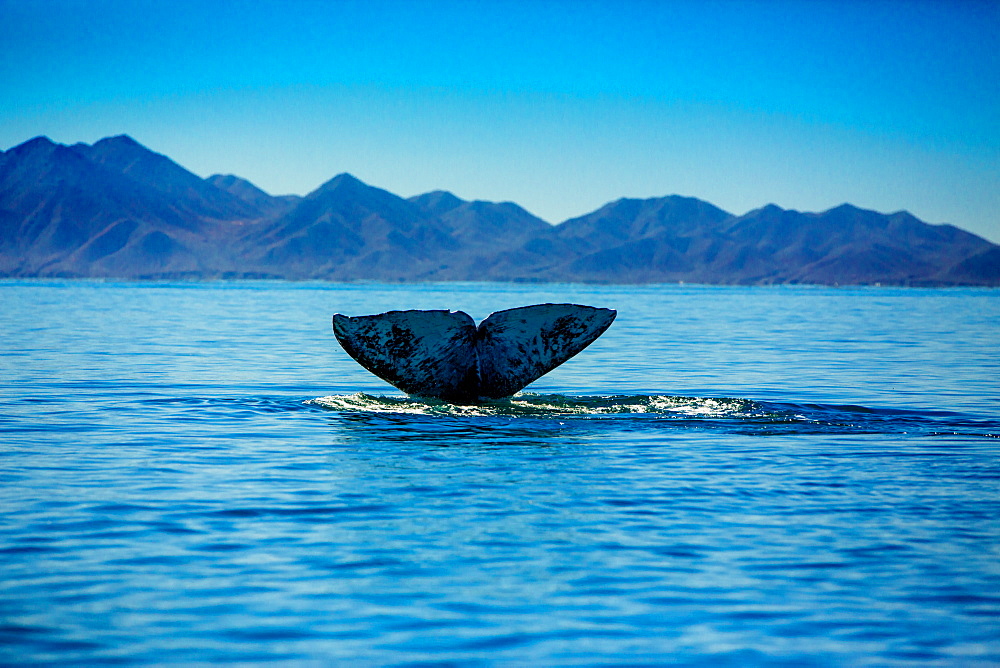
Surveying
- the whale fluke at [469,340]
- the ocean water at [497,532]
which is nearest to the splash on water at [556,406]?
the ocean water at [497,532]

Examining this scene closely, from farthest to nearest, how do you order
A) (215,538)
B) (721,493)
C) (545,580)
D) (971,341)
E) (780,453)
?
(971,341)
(780,453)
(721,493)
(215,538)
(545,580)

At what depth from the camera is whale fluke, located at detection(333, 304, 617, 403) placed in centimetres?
1404

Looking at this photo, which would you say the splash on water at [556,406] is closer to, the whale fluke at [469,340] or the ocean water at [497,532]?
the ocean water at [497,532]

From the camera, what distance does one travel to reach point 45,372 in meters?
22.8

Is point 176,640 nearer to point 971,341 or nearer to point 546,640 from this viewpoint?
point 546,640

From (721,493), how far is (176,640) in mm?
5386

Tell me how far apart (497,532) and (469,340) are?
6.19 m

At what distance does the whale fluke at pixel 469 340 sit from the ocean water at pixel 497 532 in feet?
2.40

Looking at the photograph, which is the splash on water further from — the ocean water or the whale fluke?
the whale fluke

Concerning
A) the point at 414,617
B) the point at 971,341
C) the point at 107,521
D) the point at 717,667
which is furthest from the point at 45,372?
the point at 971,341

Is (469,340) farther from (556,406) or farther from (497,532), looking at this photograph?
(497,532)

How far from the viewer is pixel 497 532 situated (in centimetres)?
831

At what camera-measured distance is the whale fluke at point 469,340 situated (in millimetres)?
14039

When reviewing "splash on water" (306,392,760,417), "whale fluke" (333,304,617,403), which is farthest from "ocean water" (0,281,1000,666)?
"whale fluke" (333,304,617,403)
